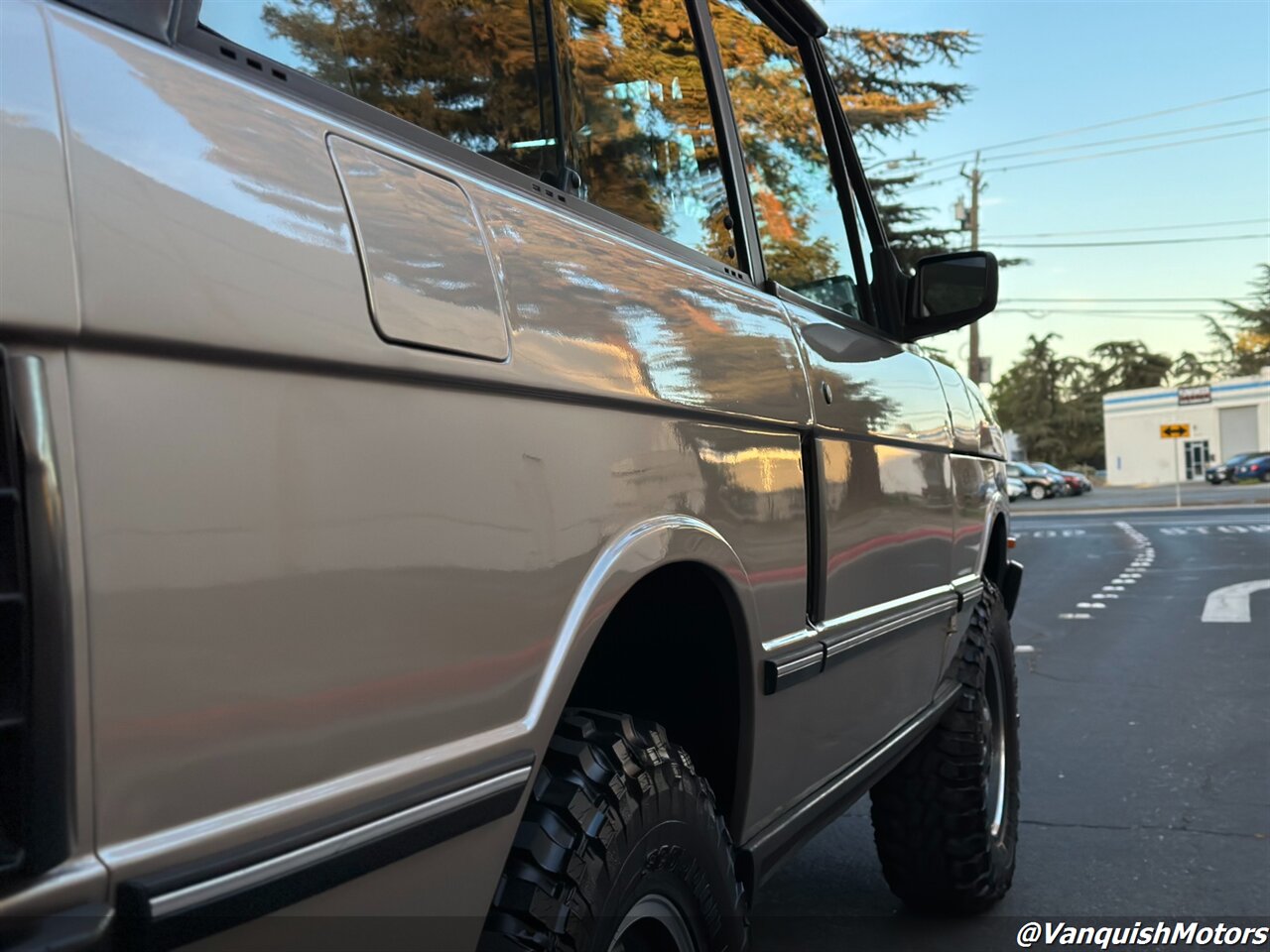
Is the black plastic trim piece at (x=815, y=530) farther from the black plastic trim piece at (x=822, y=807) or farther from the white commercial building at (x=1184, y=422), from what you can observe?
the white commercial building at (x=1184, y=422)

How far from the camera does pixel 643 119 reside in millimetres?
2068

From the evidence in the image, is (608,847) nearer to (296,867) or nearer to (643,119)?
(296,867)

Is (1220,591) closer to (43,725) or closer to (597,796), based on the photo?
(597,796)

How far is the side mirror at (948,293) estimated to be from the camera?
3.09 meters

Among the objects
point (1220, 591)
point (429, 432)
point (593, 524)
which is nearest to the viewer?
point (429, 432)

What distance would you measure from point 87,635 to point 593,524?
2.24 ft

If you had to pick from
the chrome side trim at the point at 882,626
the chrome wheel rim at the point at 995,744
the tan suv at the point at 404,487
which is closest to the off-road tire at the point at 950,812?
the chrome wheel rim at the point at 995,744

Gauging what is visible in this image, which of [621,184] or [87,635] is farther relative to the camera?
[621,184]

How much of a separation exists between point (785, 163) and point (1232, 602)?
10212mm

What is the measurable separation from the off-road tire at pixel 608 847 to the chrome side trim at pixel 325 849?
0.13m

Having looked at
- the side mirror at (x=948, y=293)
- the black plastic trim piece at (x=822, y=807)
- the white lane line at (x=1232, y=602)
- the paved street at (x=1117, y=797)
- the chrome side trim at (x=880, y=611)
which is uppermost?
the side mirror at (x=948, y=293)

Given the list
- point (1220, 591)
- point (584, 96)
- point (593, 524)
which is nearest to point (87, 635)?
point (593, 524)

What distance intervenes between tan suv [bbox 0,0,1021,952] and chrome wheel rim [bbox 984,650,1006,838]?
4.48 feet

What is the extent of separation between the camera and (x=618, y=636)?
187 centimetres
